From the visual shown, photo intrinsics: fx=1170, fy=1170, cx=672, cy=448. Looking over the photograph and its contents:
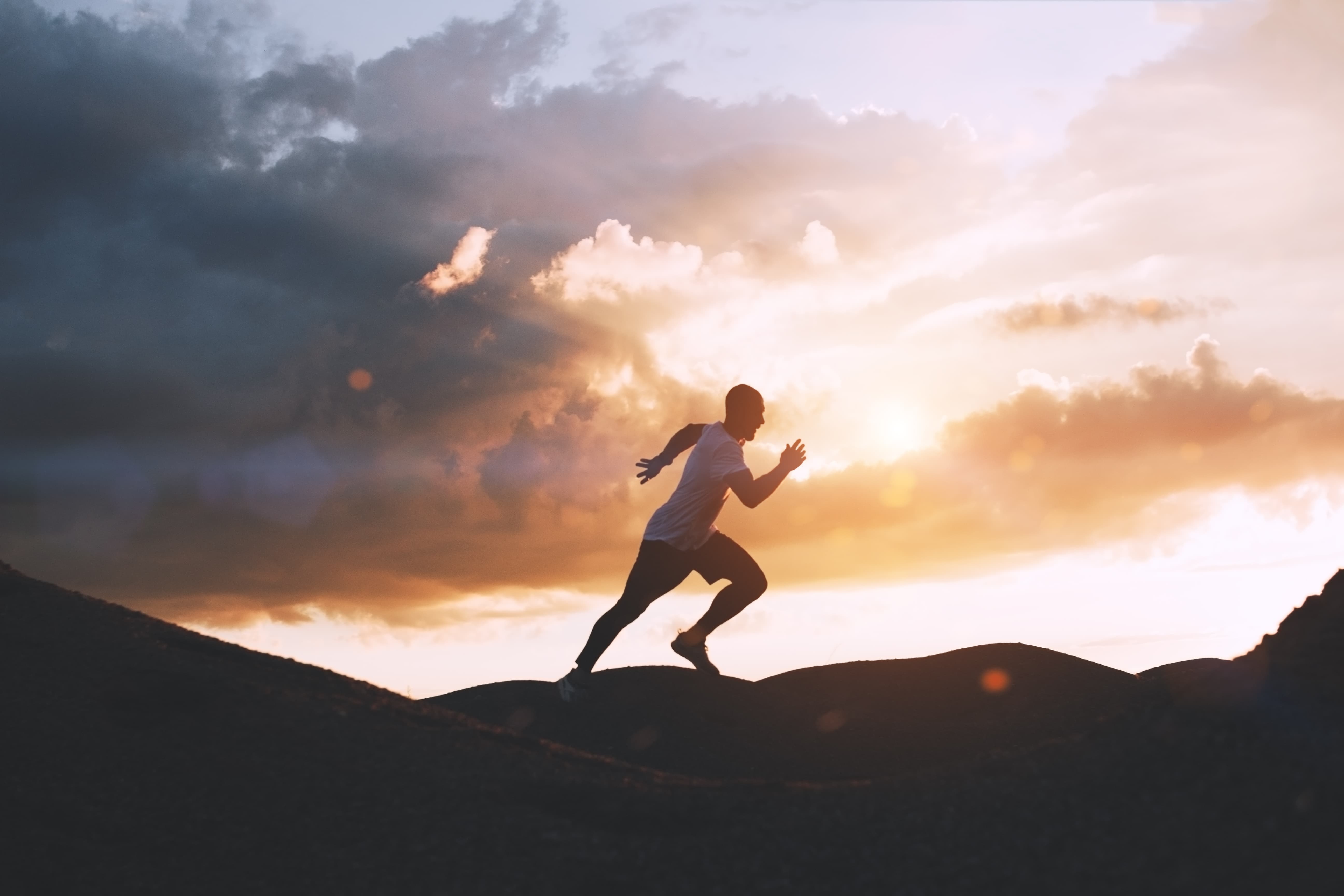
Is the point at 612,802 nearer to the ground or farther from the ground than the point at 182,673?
nearer to the ground

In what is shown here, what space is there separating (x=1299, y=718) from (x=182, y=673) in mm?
8104

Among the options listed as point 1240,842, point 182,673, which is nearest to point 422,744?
point 182,673

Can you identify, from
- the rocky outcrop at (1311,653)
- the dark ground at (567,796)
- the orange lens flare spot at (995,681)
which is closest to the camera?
the dark ground at (567,796)

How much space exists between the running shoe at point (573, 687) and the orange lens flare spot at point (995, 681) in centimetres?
466

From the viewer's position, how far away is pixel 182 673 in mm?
9508

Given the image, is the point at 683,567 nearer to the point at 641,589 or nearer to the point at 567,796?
the point at 641,589

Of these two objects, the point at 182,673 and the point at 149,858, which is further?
the point at 182,673

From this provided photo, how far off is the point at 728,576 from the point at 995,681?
12.7ft

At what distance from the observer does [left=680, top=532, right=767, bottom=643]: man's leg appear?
11.6m

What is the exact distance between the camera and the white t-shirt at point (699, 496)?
11164 mm

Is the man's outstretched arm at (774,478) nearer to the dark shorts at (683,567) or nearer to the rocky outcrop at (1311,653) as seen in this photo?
the dark shorts at (683,567)

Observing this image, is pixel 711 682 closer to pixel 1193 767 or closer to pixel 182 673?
pixel 182 673

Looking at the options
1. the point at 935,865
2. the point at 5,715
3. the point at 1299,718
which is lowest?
the point at 935,865

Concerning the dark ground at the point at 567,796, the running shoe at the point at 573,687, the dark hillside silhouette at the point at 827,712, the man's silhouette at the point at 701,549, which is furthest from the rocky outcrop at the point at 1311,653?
the running shoe at the point at 573,687
